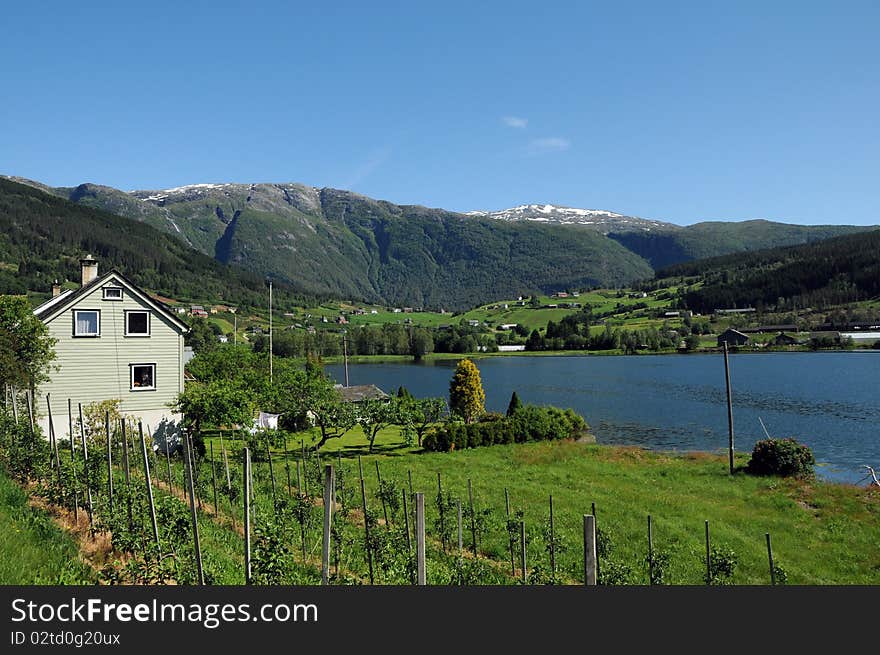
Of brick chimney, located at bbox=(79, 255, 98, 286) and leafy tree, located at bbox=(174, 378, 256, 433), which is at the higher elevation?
brick chimney, located at bbox=(79, 255, 98, 286)

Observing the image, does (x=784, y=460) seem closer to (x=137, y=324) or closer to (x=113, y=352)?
(x=137, y=324)

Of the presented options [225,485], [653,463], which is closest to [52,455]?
[225,485]

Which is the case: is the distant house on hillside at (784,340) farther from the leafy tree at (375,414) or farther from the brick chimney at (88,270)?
the brick chimney at (88,270)

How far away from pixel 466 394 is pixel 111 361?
1221 inches

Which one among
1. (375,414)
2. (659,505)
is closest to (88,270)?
(375,414)

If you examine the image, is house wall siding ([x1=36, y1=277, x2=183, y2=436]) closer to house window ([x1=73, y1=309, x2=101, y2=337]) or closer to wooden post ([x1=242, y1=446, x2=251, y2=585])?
house window ([x1=73, y1=309, x2=101, y2=337])

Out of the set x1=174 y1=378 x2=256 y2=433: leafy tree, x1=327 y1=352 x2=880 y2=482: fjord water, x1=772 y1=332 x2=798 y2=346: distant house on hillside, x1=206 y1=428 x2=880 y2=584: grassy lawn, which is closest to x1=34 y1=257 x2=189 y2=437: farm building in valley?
x1=174 y1=378 x2=256 y2=433: leafy tree

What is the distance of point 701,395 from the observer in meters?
79.3

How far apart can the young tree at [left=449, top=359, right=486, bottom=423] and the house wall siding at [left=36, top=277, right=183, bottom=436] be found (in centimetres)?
2736

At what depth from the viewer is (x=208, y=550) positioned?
12.5m

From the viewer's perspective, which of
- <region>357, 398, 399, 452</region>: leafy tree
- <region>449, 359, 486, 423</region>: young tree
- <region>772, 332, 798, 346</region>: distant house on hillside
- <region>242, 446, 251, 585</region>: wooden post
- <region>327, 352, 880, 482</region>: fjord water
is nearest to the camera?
<region>242, 446, 251, 585</region>: wooden post

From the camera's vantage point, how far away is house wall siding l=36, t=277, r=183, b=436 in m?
28.1

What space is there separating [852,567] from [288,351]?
146653 millimetres

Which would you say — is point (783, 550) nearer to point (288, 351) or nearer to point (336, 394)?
point (336, 394)
